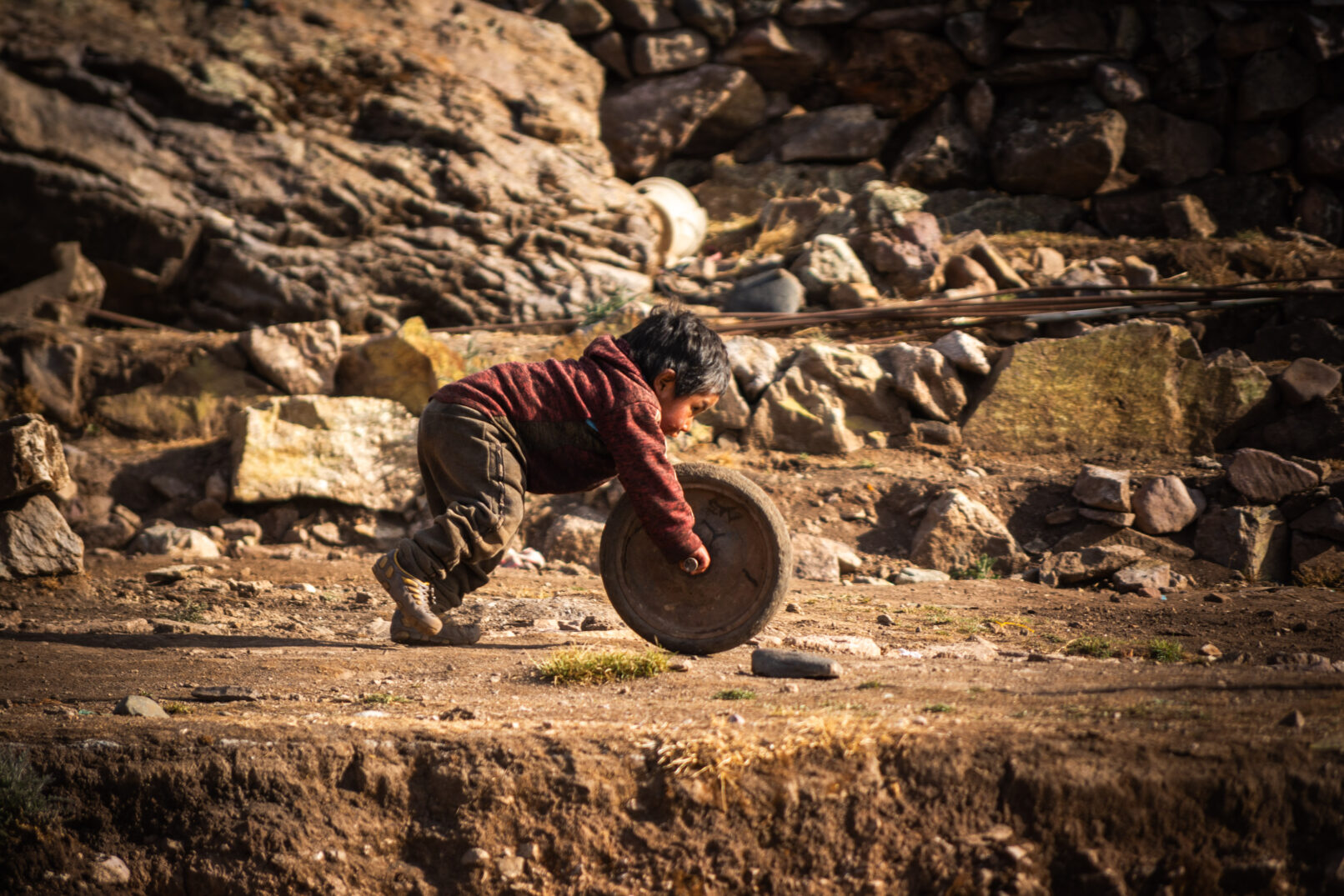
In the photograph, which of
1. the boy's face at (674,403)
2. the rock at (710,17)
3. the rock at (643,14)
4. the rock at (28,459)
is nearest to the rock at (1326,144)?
the rock at (710,17)

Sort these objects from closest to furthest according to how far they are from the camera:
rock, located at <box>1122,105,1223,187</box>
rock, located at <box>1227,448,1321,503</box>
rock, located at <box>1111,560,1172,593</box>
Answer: rock, located at <box>1111,560,1172,593</box>, rock, located at <box>1227,448,1321,503</box>, rock, located at <box>1122,105,1223,187</box>

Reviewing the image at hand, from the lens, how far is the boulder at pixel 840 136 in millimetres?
11719

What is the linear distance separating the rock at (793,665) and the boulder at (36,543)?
12.5 ft

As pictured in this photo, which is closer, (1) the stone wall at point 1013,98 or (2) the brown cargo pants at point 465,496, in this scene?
(2) the brown cargo pants at point 465,496

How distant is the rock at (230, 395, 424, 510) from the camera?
6309 mm

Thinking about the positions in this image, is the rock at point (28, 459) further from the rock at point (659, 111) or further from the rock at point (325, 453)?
the rock at point (659, 111)

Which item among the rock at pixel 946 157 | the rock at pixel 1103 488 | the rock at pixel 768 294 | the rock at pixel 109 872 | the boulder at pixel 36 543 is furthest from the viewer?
the rock at pixel 946 157

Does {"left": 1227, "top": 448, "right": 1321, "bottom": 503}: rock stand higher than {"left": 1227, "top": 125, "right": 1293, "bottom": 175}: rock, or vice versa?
{"left": 1227, "top": 125, "right": 1293, "bottom": 175}: rock

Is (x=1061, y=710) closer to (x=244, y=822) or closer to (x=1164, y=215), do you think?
(x=244, y=822)

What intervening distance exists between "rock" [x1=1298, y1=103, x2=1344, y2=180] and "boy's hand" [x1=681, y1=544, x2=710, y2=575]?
1058cm

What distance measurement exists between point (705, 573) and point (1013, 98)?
9.88m

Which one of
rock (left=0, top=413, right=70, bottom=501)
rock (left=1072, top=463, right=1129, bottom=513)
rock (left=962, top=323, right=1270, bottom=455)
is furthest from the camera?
rock (left=962, top=323, right=1270, bottom=455)

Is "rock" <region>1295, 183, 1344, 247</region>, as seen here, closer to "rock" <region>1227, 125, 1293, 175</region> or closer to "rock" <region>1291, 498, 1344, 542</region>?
"rock" <region>1227, 125, 1293, 175</region>

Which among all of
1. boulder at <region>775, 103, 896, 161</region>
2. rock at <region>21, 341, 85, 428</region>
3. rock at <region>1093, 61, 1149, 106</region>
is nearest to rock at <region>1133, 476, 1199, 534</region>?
rock at <region>1093, 61, 1149, 106</region>
